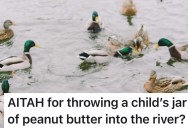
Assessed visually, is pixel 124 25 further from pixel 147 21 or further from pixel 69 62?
pixel 69 62

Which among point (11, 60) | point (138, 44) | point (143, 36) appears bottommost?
point (11, 60)

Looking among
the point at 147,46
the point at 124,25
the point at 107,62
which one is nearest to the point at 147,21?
the point at 124,25

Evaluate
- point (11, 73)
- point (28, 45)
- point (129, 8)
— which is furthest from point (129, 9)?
point (11, 73)

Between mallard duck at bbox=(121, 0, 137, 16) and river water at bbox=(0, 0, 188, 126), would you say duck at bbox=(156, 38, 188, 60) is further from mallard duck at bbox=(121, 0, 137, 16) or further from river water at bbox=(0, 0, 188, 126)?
mallard duck at bbox=(121, 0, 137, 16)

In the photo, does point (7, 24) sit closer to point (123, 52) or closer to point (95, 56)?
point (95, 56)

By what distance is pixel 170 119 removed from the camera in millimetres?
12156

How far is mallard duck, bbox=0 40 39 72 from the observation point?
51.0ft

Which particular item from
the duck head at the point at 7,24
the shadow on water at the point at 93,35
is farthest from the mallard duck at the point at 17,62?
the shadow on water at the point at 93,35

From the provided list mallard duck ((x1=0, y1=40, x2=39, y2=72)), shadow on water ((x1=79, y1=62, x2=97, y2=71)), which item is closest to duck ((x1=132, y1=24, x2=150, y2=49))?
shadow on water ((x1=79, y1=62, x2=97, y2=71))

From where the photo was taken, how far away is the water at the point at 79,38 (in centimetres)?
1527

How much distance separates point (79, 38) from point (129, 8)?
3204 mm

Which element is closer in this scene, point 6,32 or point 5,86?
point 5,86

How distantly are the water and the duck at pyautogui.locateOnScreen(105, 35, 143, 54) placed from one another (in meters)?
0.35

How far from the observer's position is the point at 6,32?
1842 centimetres
